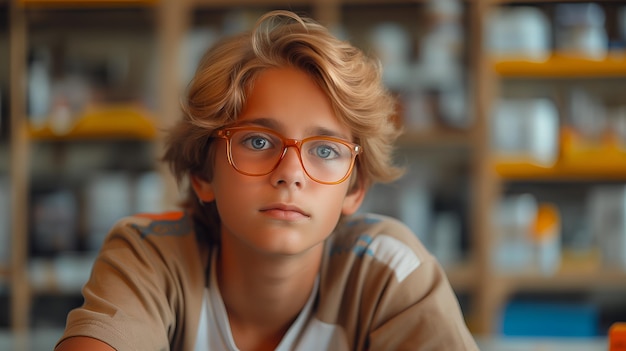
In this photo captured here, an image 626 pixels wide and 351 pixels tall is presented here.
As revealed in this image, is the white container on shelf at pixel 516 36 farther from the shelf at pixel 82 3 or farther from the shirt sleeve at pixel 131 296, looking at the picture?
the shirt sleeve at pixel 131 296

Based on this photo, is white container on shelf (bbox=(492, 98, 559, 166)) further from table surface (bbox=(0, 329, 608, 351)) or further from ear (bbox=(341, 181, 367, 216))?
ear (bbox=(341, 181, 367, 216))

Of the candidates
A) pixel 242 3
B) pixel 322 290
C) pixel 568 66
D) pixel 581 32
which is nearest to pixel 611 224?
pixel 568 66

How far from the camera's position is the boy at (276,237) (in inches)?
→ 36.9

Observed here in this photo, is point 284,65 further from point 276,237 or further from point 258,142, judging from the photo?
point 276,237

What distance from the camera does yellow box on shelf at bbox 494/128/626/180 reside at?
2818mm

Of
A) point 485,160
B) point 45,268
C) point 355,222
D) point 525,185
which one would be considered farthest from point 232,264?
point 525,185

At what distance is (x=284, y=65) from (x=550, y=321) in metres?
2.08

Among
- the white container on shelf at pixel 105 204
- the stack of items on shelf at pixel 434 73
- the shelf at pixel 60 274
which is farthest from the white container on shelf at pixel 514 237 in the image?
the shelf at pixel 60 274

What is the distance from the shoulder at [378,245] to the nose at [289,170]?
185mm

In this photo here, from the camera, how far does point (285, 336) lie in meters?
1.06

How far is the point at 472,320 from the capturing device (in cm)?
298

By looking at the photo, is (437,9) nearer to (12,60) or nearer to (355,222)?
(12,60)

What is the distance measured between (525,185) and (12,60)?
6.61ft

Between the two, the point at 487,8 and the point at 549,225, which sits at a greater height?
the point at 487,8
